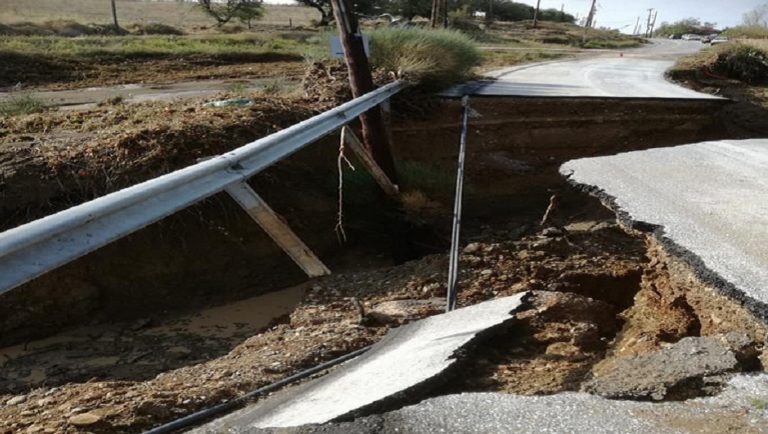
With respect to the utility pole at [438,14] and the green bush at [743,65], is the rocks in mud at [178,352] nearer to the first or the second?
the green bush at [743,65]

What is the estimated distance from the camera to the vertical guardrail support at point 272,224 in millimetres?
3930

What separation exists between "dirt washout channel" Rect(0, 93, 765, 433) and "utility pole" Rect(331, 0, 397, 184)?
36cm

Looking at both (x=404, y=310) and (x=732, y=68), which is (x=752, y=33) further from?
(x=404, y=310)

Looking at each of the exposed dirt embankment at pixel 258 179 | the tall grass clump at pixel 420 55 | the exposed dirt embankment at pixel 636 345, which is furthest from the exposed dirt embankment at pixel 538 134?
the exposed dirt embankment at pixel 636 345

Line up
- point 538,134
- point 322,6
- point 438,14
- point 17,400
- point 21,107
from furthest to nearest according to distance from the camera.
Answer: point 322,6, point 438,14, point 538,134, point 21,107, point 17,400

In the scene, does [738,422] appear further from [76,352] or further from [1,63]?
[1,63]

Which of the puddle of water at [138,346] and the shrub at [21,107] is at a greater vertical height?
the shrub at [21,107]

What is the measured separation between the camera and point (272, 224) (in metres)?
4.29

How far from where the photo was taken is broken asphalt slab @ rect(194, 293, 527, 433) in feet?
8.18

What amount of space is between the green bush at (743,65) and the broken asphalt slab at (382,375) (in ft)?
41.3

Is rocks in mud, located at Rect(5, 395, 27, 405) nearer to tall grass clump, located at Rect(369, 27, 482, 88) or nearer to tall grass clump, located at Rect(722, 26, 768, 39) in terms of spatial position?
tall grass clump, located at Rect(369, 27, 482, 88)

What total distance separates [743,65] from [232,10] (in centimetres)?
4263

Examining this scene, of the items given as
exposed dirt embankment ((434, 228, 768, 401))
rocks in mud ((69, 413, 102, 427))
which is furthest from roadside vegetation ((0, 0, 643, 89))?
rocks in mud ((69, 413, 102, 427))

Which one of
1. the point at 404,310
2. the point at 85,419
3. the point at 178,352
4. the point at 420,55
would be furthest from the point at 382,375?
the point at 420,55
